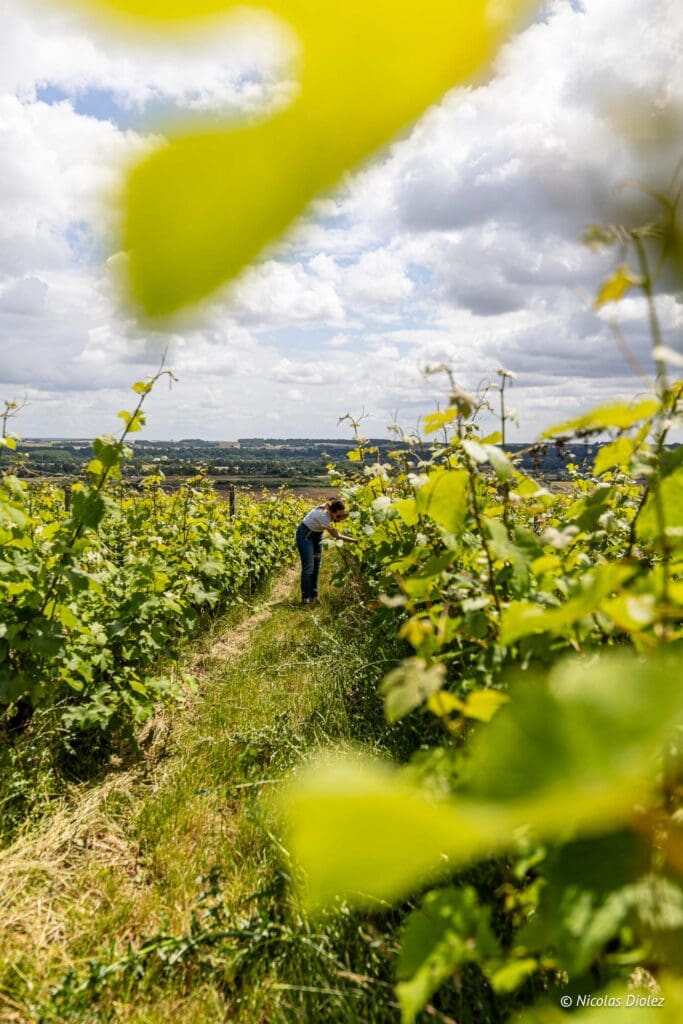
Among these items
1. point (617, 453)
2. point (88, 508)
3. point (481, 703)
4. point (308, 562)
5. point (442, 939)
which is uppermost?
point (617, 453)

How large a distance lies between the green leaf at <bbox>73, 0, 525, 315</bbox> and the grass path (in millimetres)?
2020

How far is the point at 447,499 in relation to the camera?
1.31 meters

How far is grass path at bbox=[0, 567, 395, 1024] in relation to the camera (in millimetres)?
2035

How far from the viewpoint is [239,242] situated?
19.1 inches

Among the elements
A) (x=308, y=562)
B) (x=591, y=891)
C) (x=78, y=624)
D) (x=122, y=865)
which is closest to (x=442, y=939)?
(x=591, y=891)

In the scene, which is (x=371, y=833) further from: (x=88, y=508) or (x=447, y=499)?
(x=88, y=508)

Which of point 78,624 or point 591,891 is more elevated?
point 591,891

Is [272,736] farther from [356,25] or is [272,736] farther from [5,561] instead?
[356,25]

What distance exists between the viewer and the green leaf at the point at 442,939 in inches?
36.0

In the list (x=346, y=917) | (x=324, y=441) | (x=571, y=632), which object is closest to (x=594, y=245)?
(x=571, y=632)


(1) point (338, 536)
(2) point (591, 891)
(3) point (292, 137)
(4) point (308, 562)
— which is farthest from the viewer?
(4) point (308, 562)

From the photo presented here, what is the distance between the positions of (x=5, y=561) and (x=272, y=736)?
5.88 feet

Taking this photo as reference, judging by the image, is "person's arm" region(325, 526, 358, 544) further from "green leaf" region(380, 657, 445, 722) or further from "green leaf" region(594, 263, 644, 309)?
"green leaf" region(594, 263, 644, 309)

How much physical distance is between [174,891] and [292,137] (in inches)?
114
